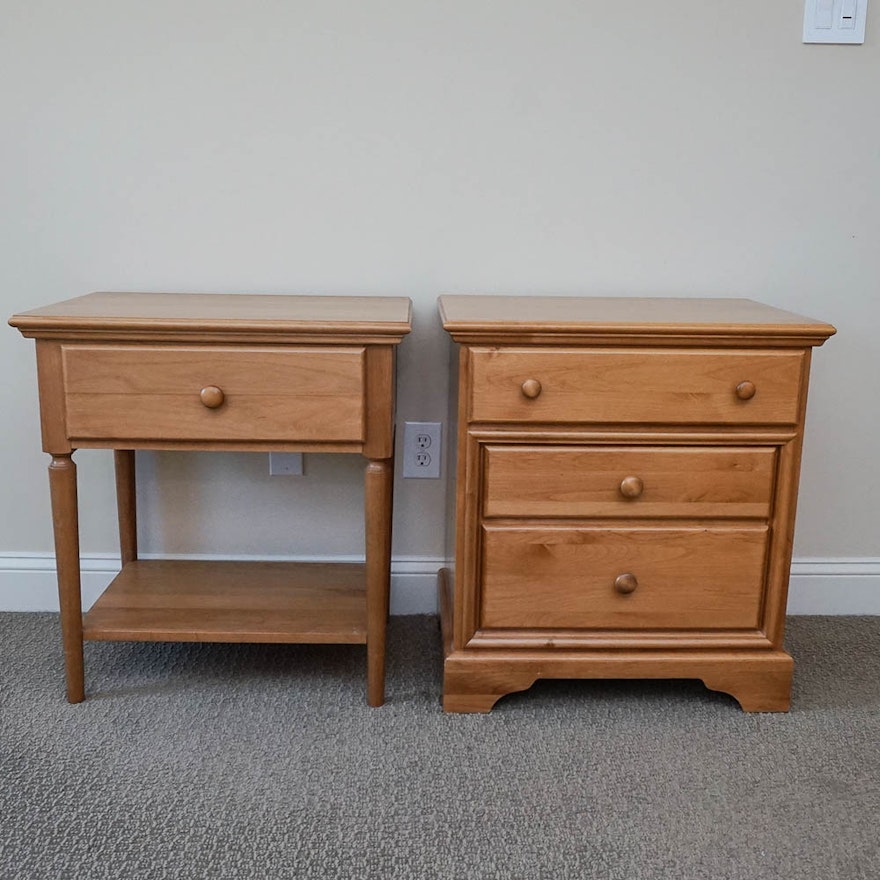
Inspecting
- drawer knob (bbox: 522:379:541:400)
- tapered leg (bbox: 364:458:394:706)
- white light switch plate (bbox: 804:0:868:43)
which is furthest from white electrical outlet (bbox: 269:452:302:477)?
white light switch plate (bbox: 804:0:868:43)

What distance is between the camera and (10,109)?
6.17 ft

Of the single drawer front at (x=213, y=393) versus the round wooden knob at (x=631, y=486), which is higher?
the single drawer front at (x=213, y=393)

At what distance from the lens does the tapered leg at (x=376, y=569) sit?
1.64m

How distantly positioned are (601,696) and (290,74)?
1325 millimetres

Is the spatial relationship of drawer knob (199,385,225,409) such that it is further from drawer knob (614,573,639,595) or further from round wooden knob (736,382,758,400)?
round wooden knob (736,382,758,400)

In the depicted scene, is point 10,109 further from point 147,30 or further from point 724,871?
point 724,871

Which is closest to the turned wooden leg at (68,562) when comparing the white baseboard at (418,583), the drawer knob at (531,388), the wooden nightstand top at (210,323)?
the wooden nightstand top at (210,323)

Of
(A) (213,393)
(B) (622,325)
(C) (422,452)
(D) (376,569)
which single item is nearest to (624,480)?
(B) (622,325)

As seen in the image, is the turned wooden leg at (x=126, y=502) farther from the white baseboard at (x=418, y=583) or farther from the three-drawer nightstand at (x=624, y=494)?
the three-drawer nightstand at (x=624, y=494)

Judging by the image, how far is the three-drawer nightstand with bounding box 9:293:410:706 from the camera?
1556mm

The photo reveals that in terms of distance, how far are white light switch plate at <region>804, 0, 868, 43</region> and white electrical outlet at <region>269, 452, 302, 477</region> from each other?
51.9 inches

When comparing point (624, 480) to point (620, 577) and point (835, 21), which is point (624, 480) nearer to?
point (620, 577)

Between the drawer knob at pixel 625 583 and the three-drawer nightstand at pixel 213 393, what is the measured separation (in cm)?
41

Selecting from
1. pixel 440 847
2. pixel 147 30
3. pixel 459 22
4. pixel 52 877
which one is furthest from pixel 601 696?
pixel 147 30
